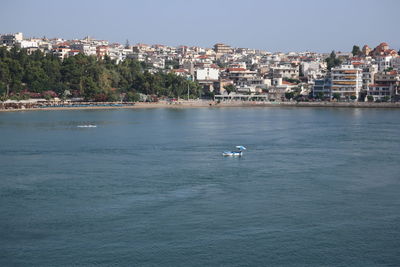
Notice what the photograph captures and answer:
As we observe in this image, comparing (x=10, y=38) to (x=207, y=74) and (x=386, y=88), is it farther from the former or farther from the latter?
(x=386, y=88)

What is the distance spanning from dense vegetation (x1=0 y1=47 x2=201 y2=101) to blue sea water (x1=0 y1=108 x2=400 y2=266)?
21.7 meters

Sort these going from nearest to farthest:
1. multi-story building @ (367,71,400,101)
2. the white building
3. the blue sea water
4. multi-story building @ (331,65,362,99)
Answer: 1. the blue sea water
2. multi-story building @ (367,71,400,101)
3. multi-story building @ (331,65,362,99)
4. the white building

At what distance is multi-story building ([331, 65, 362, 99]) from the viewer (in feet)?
150

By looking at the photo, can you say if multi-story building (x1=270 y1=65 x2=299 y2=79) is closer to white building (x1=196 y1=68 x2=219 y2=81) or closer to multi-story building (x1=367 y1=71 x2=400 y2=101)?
white building (x1=196 y1=68 x2=219 y2=81)

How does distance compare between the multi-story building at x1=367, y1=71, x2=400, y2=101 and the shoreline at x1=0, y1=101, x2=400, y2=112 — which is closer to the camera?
the shoreline at x1=0, y1=101, x2=400, y2=112

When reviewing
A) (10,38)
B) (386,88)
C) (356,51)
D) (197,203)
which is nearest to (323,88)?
(386,88)

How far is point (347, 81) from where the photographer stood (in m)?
45.8

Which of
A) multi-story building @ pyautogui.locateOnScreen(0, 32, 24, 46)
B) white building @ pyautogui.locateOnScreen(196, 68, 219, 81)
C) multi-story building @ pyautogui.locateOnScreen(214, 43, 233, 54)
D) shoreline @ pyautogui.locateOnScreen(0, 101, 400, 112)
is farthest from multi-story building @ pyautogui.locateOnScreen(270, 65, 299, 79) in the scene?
multi-story building @ pyautogui.locateOnScreen(214, 43, 233, 54)

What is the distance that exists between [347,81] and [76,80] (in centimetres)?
2022

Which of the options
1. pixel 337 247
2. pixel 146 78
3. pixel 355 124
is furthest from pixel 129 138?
pixel 146 78

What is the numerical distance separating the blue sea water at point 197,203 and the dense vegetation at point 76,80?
21.7m

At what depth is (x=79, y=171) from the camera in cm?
1502

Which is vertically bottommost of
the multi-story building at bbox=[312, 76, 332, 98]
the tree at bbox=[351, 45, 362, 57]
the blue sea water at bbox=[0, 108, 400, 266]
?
the blue sea water at bbox=[0, 108, 400, 266]

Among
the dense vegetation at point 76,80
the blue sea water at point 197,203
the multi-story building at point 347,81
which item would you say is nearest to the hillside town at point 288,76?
the multi-story building at point 347,81
